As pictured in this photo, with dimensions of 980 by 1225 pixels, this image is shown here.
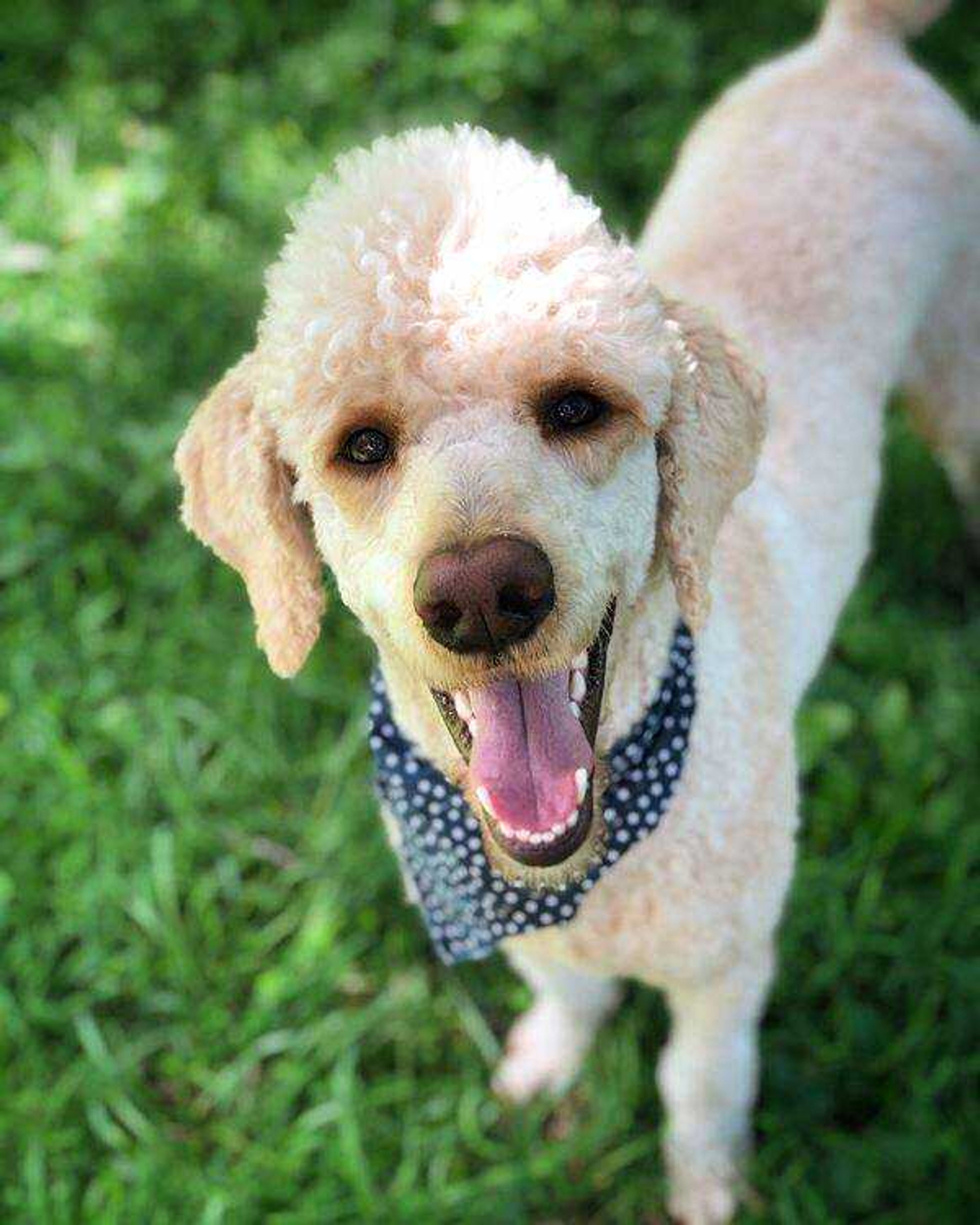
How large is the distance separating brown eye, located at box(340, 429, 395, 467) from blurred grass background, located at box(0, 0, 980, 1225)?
1.64 m

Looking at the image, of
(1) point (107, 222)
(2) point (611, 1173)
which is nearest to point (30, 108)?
(1) point (107, 222)

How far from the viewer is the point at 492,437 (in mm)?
1815

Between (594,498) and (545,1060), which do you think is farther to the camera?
(545,1060)

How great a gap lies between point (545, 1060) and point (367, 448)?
1.74 m

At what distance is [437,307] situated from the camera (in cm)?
176

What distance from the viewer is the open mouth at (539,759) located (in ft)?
6.27

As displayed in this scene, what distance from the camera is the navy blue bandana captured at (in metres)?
2.12

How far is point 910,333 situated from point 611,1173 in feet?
6.93

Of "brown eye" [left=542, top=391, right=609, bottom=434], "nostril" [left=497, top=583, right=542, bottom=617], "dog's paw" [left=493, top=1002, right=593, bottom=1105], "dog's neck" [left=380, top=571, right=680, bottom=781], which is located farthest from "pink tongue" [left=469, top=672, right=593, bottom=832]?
"dog's paw" [left=493, top=1002, right=593, bottom=1105]

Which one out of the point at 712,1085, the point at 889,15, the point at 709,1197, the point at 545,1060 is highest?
the point at 889,15

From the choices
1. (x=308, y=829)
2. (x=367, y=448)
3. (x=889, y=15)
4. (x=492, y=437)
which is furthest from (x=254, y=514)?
(x=889, y=15)

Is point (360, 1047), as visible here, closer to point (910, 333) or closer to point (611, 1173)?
point (611, 1173)

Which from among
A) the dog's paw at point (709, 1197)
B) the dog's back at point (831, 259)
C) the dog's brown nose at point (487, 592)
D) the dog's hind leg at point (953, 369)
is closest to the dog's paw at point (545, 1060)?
the dog's paw at point (709, 1197)

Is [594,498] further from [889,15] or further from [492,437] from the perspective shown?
[889,15]
